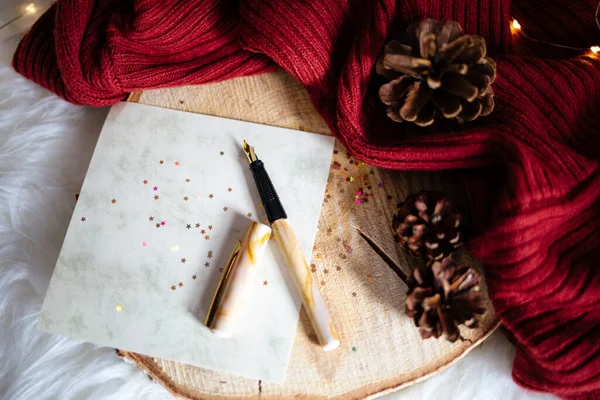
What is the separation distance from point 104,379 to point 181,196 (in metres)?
0.23

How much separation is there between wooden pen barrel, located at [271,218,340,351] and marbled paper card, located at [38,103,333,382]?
0.02 m

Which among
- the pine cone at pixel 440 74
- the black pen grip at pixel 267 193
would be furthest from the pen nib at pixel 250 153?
the pine cone at pixel 440 74

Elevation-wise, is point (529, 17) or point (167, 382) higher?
point (529, 17)

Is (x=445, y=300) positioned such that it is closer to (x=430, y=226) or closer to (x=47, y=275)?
(x=430, y=226)

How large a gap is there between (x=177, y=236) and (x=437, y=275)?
272mm

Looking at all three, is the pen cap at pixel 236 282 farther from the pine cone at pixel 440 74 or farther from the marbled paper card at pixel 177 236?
the pine cone at pixel 440 74

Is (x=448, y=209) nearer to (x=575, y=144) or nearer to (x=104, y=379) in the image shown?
(x=575, y=144)

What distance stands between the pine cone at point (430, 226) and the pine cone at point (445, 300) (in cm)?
1

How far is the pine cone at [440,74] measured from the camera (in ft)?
1.44

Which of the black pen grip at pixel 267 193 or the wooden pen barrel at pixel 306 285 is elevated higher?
the black pen grip at pixel 267 193

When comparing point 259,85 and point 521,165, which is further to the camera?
point 259,85

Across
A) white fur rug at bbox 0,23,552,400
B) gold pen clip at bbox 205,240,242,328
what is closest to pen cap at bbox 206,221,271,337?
gold pen clip at bbox 205,240,242,328

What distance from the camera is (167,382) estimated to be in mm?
506

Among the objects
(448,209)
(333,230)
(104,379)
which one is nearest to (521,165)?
(448,209)
